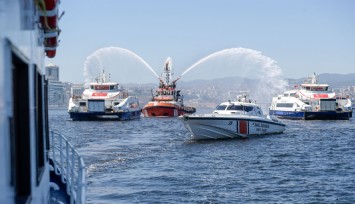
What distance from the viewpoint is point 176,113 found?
99.6 meters

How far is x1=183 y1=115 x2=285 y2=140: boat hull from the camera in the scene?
129ft

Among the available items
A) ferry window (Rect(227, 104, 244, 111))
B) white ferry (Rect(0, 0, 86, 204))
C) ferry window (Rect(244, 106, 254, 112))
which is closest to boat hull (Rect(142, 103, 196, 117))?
ferry window (Rect(244, 106, 254, 112))

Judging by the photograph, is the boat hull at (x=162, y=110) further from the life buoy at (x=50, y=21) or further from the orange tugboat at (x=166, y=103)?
the life buoy at (x=50, y=21)

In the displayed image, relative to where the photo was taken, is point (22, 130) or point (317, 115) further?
point (317, 115)

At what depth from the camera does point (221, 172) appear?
81.8ft

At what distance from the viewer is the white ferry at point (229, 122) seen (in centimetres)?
3944

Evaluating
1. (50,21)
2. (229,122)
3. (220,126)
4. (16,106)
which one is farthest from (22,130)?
(229,122)

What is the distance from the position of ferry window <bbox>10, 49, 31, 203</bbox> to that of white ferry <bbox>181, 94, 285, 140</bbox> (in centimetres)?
3457

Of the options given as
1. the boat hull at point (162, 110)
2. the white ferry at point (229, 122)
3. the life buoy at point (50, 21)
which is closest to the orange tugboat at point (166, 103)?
the boat hull at point (162, 110)

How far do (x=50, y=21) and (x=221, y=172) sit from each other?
18544mm

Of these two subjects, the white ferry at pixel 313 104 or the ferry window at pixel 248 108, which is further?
the white ferry at pixel 313 104

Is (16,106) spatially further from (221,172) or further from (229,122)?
(229,122)

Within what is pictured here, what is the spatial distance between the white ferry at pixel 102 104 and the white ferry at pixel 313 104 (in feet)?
87.4

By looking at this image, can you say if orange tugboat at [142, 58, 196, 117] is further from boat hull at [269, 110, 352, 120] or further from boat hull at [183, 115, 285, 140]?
boat hull at [183, 115, 285, 140]
